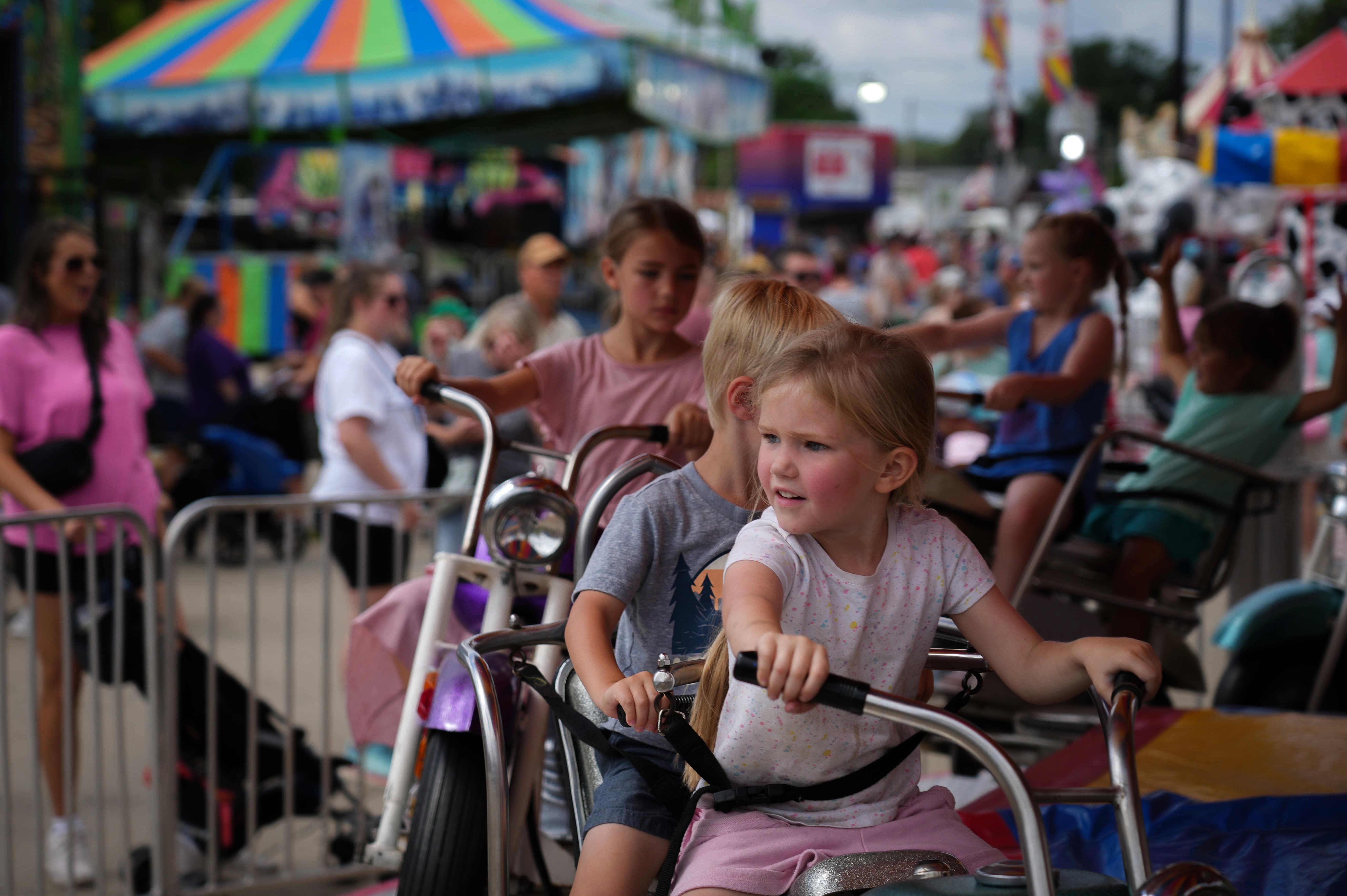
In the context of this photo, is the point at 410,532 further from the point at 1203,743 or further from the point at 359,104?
the point at 359,104

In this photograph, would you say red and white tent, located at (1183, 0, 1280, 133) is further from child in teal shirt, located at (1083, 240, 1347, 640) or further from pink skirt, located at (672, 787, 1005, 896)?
pink skirt, located at (672, 787, 1005, 896)

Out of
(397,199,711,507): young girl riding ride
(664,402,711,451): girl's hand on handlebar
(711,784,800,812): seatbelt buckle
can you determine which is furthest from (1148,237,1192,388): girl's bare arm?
(711,784,800,812): seatbelt buckle

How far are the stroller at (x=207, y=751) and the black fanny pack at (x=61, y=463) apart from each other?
15.4 inches

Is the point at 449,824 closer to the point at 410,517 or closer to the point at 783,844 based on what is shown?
the point at 783,844

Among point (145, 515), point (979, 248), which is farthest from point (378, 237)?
point (979, 248)

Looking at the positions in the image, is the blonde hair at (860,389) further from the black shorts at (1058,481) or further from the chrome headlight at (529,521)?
the black shorts at (1058,481)

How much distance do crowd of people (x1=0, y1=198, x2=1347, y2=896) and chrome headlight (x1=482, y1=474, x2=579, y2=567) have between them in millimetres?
101

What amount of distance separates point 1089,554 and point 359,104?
13.1 m

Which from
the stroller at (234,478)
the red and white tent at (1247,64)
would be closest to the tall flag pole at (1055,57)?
the red and white tent at (1247,64)

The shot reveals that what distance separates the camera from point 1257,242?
11016mm

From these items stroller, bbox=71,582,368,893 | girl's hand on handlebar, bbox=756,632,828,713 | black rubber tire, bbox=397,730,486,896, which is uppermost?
girl's hand on handlebar, bbox=756,632,828,713

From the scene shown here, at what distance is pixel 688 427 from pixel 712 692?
89cm

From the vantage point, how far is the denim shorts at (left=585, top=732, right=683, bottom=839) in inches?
83.3

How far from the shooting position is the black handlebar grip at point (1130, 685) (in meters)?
1.75
